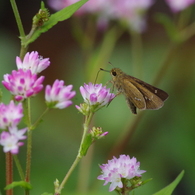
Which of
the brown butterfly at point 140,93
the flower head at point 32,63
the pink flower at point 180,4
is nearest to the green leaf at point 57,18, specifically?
the flower head at point 32,63

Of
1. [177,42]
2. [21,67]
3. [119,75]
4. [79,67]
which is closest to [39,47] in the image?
[79,67]

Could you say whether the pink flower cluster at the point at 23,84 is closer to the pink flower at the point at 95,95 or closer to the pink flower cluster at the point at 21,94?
the pink flower cluster at the point at 21,94

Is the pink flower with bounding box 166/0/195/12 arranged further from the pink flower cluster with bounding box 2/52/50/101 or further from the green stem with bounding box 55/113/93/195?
the pink flower cluster with bounding box 2/52/50/101

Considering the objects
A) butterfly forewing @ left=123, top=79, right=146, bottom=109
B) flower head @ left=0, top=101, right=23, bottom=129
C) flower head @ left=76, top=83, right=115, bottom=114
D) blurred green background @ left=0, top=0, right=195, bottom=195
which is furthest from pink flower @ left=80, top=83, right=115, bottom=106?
blurred green background @ left=0, top=0, right=195, bottom=195

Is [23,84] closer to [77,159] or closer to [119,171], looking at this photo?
[77,159]

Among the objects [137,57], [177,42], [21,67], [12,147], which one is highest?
[137,57]

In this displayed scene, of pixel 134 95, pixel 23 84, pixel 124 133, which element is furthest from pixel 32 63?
pixel 124 133

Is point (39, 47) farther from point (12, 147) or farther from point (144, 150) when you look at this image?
point (12, 147)
